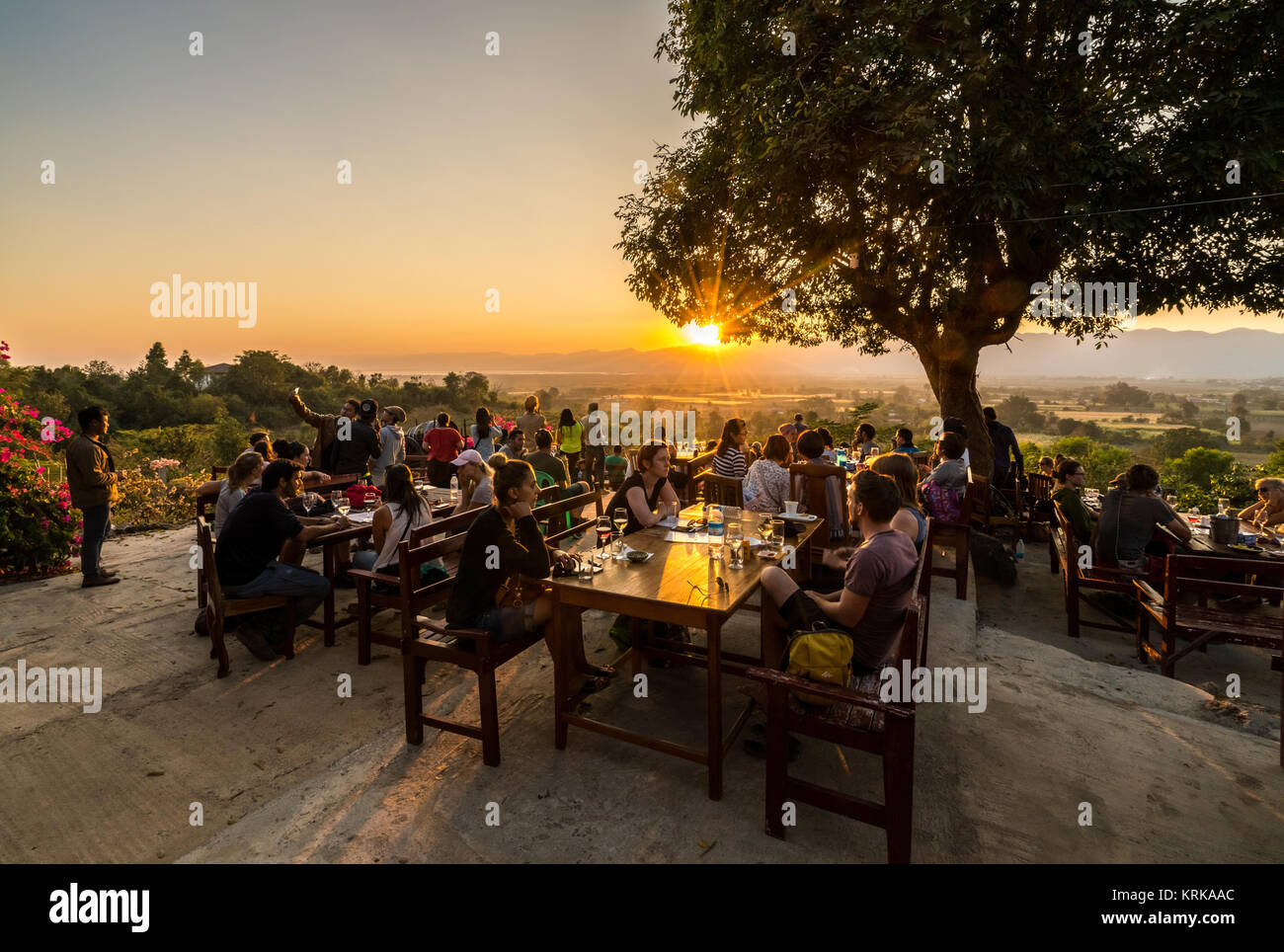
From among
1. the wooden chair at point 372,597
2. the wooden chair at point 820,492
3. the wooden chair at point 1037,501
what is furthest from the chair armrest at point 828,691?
the wooden chair at point 1037,501

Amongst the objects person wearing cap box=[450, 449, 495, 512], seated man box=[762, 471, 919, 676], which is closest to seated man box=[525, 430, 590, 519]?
person wearing cap box=[450, 449, 495, 512]

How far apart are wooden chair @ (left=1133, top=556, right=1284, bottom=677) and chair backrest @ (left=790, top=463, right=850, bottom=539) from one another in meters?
2.46

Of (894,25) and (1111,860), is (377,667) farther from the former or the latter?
(894,25)

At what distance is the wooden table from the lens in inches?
111

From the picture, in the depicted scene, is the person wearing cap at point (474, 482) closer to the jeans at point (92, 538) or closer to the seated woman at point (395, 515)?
the seated woman at point (395, 515)

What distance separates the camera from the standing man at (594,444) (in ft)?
37.9

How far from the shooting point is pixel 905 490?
144 inches

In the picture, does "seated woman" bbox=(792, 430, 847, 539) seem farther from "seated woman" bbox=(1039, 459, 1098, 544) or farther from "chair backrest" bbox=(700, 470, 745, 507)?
"seated woman" bbox=(1039, 459, 1098, 544)

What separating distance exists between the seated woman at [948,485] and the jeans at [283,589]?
20.0 ft

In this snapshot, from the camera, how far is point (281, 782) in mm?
3076

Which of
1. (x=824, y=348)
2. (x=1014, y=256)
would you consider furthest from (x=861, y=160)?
(x=824, y=348)

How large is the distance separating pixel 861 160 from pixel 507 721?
8550 millimetres

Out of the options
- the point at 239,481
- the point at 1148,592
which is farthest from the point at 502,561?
the point at 1148,592
